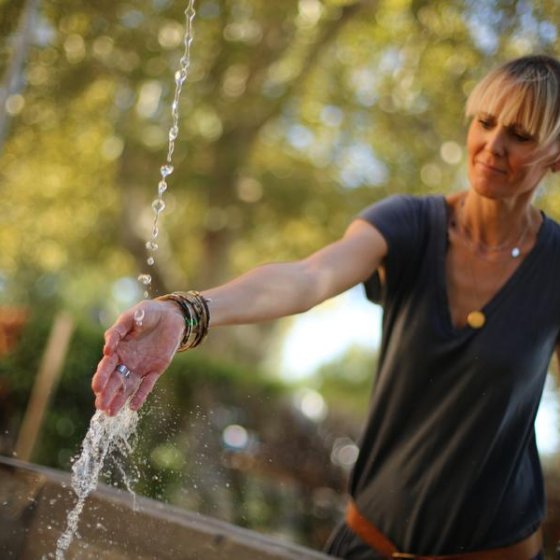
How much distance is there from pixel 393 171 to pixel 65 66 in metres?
5.92

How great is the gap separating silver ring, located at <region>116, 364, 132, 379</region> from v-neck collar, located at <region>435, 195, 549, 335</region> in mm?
772

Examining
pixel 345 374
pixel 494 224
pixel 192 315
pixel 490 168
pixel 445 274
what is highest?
pixel 490 168

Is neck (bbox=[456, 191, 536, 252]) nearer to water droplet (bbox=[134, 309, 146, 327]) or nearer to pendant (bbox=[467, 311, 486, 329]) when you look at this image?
pendant (bbox=[467, 311, 486, 329])

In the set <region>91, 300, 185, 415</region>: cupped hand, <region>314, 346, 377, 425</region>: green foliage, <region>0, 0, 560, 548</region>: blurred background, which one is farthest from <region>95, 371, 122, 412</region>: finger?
<region>314, 346, 377, 425</region>: green foliage

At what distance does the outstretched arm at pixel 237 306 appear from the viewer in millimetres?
1293

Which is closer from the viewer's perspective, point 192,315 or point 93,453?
point 192,315

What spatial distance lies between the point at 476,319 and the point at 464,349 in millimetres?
69

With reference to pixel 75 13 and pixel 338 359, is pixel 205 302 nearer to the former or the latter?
pixel 75 13

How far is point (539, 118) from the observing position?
5.86 feet

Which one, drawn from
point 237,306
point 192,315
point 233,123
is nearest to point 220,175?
point 233,123

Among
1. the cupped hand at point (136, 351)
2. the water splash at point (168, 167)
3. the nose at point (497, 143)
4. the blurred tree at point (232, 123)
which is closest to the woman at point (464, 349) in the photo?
the nose at point (497, 143)

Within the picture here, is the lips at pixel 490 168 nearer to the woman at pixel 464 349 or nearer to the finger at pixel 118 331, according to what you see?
the woman at pixel 464 349

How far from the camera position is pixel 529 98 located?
5.82 feet

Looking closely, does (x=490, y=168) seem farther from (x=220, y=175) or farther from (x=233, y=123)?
(x=220, y=175)
